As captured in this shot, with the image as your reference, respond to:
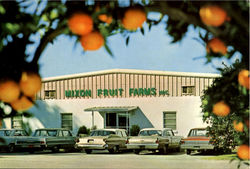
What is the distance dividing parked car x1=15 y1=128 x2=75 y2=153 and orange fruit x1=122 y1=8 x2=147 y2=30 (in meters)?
22.2

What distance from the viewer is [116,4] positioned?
2.70 m

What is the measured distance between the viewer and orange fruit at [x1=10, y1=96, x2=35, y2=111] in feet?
8.25

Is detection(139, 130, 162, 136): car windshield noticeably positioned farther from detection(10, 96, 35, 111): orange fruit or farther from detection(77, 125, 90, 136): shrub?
detection(10, 96, 35, 111): orange fruit

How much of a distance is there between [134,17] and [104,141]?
20896 mm

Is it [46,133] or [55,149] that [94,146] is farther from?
[46,133]

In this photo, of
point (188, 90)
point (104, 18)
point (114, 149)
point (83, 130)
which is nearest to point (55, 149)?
point (114, 149)

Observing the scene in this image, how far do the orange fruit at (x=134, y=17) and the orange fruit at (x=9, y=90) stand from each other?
0.82 meters

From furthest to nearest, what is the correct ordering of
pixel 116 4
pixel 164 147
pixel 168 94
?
1. pixel 168 94
2. pixel 164 147
3. pixel 116 4

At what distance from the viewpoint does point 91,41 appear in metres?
2.50

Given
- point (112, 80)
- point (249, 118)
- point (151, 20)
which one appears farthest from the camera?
point (112, 80)

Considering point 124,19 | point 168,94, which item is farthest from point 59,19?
point 168,94

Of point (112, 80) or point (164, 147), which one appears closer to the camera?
point (164, 147)

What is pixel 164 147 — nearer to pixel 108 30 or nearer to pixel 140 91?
pixel 140 91

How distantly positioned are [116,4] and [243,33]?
34.7 inches
